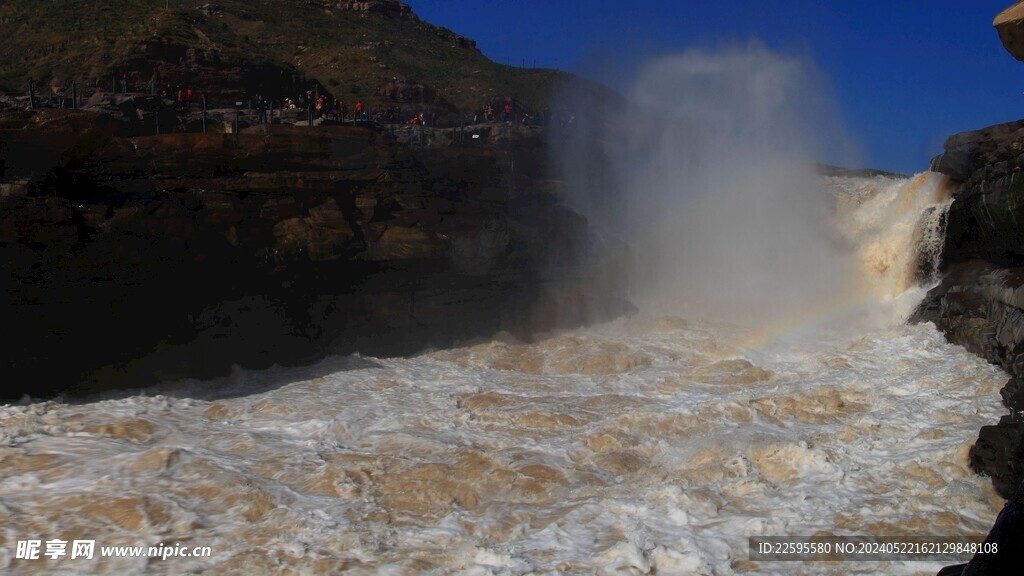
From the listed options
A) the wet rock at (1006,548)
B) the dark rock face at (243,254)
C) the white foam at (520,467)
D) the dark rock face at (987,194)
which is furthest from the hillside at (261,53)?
the wet rock at (1006,548)

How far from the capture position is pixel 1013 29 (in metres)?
4.34

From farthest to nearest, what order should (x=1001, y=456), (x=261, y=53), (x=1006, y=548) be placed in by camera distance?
1. (x=261, y=53)
2. (x=1001, y=456)
3. (x=1006, y=548)

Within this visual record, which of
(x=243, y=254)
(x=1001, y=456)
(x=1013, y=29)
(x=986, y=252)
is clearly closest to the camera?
(x=1013, y=29)

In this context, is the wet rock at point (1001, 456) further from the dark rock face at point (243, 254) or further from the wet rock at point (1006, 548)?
the dark rock face at point (243, 254)

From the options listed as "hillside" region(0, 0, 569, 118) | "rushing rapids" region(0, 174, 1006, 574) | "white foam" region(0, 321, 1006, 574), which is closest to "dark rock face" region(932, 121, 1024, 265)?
"rushing rapids" region(0, 174, 1006, 574)

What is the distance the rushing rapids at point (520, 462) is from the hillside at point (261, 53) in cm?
2127

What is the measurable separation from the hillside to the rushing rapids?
2127 cm

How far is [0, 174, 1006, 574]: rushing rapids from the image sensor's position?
852 cm

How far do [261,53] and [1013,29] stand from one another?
41067mm

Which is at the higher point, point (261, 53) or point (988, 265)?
point (261, 53)

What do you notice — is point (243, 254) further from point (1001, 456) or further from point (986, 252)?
point (986, 252)

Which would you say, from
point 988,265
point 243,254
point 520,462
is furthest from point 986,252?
point 243,254

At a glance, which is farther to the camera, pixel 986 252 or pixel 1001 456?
pixel 986 252

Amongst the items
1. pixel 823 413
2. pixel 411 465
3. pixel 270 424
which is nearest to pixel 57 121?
pixel 270 424
